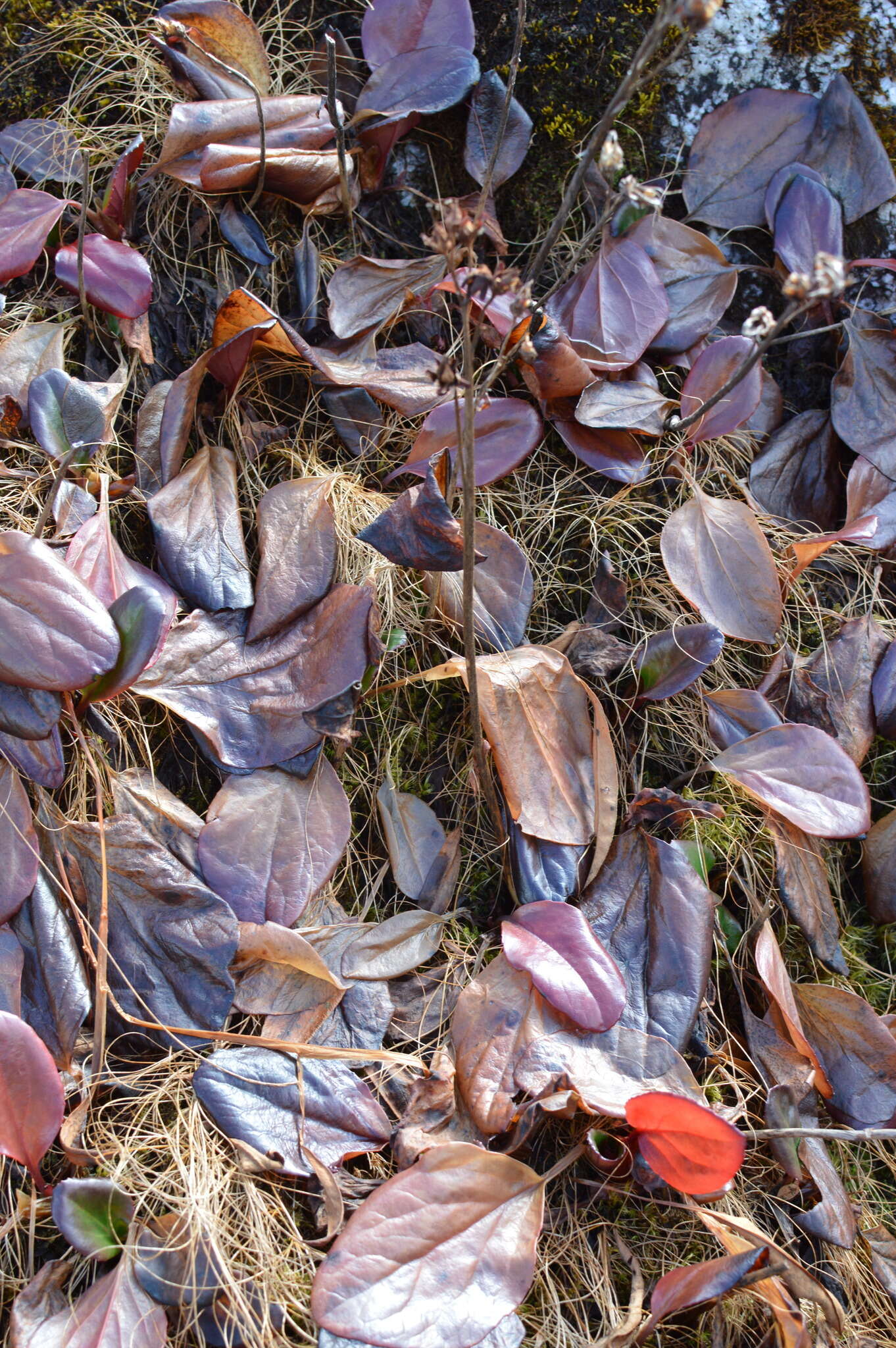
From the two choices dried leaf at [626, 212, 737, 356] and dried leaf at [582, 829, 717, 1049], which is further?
dried leaf at [626, 212, 737, 356]

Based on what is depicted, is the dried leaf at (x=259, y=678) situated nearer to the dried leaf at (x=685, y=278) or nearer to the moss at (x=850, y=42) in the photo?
the dried leaf at (x=685, y=278)

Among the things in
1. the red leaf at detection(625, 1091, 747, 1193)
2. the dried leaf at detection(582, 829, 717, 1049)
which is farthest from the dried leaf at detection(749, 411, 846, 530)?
the red leaf at detection(625, 1091, 747, 1193)

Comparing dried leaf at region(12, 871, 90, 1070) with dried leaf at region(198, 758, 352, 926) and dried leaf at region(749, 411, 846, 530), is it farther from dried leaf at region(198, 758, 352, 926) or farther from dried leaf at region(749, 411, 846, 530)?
dried leaf at region(749, 411, 846, 530)

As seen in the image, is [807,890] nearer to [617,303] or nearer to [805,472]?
[805,472]

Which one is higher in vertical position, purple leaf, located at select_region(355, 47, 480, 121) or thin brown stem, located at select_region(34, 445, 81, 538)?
purple leaf, located at select_region(355, 47, 480, 121)

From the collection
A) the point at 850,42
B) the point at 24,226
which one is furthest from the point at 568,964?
the point at 850,42

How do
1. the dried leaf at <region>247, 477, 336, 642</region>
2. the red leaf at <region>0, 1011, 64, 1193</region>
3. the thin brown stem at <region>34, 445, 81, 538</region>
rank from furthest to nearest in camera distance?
the dried leaf at <region>247, 477, 336, 642</region>, the thin brown stem at <region>34, 445, 81, 538</region>, the red leaf at <region>0, 1011, 64, 1193</region>

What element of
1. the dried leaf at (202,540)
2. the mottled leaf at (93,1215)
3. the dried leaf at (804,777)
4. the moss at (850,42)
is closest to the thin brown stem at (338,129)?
the dried leaf at (202,540)

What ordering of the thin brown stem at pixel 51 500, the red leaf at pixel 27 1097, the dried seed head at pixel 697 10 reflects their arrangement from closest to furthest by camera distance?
1. the dried seed head at pixel 697 10
2. the red leaf at pixel 27 1097
3. the thin brown stem at pixel 51 500
